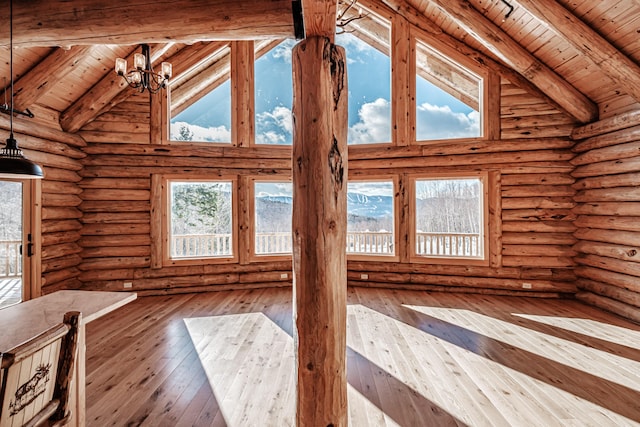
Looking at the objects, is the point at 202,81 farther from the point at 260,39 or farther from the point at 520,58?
the point at 520,58

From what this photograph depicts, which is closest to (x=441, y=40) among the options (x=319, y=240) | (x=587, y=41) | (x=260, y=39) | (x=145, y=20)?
(x=587, y=41)

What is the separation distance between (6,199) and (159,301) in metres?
2.74

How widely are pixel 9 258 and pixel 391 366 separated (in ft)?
25.7

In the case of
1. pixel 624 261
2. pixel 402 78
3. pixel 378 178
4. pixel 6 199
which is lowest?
pixel 624 261

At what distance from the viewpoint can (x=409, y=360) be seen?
3193 millimetres

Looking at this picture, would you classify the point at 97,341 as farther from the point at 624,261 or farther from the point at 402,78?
the point at 624,261

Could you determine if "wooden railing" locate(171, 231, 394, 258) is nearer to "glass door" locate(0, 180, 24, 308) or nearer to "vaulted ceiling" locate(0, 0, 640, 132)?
"glass door" locate(0, 180, 24, 308)

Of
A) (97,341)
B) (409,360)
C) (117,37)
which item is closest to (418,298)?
(409,360)

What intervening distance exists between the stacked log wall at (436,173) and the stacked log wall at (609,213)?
0.65ft

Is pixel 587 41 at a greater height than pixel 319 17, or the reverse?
pixel 587 41

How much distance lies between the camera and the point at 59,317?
1.93 m

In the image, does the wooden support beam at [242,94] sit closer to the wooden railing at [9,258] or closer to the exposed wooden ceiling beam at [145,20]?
the exposed wooden ceiling beam at [145,20]

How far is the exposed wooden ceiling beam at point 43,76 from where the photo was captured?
4.17 m

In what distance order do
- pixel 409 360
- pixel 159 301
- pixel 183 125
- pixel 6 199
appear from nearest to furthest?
1. pixel 409 360
2. pixel 6 199
3. pixel 159 301
4. pixel 183 125
